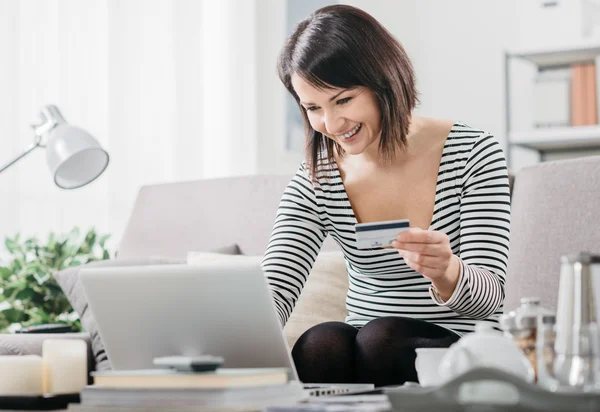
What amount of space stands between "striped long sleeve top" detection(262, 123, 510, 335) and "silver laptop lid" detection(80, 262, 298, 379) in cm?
38

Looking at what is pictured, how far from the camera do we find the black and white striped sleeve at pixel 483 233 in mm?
1301

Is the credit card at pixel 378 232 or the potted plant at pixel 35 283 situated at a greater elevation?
the credit card at pixel 378 232

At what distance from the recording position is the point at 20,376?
1.16m

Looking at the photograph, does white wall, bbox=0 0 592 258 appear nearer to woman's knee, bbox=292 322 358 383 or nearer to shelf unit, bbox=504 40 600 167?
shelf unit, bbox=504 40 600 167

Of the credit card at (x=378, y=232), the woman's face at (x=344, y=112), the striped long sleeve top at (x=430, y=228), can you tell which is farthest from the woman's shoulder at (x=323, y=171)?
the credit card at (x=378, y=232)

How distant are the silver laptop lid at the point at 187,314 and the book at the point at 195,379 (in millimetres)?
84

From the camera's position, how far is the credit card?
3.48 ft

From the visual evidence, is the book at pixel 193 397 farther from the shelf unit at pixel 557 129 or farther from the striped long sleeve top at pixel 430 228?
the shelf unit at pixel 557 129

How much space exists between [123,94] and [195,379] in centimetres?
231

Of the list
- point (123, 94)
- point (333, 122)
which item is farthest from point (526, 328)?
point (123, 94)

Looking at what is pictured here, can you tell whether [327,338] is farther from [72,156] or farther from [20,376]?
[72,156]

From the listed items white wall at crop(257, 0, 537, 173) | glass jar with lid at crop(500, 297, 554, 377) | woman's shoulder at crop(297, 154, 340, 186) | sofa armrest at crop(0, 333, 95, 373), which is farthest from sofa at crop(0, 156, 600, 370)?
white wall at crop(257, 0, 537, 173)

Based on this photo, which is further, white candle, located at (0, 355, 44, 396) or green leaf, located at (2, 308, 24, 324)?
green leaf, located at (2, 308, 24, 324)

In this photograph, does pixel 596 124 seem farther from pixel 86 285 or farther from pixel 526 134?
pixel 86 285
